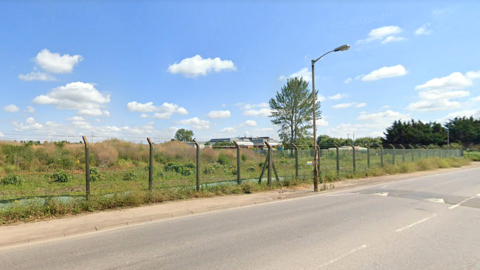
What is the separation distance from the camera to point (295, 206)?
9.75 meters

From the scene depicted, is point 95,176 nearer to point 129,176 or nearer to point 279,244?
point 129,176

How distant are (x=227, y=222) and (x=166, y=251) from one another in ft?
8.18

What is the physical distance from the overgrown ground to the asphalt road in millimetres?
2344

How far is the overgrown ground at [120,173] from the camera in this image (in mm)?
8531

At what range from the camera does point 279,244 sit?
5.47 meters

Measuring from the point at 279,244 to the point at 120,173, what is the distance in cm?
1239

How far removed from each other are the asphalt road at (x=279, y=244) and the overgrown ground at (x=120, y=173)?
2.34m

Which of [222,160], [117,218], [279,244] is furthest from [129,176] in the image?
[279,244]

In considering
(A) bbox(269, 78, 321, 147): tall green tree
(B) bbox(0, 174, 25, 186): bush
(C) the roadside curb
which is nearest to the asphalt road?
(C) the roadside curb

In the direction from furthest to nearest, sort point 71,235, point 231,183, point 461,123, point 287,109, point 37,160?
1. point 461,123
2. point 287,109
3. point 37,160
4. point 231,183
5. point 71,235

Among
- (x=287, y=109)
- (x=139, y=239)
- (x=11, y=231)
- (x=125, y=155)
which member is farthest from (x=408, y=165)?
(x=287, y=109)

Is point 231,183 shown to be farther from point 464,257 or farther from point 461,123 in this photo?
point 461,123

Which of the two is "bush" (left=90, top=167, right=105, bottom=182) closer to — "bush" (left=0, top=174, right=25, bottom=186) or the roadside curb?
"bush" (left=0, top=174, right=25, bottom=186)

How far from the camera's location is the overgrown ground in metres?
8.53
